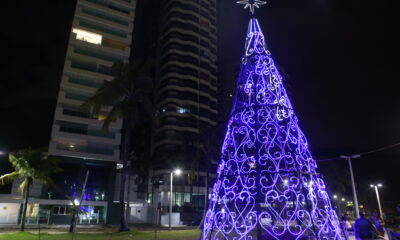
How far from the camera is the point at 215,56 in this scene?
290 feet

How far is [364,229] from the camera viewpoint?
379 inches

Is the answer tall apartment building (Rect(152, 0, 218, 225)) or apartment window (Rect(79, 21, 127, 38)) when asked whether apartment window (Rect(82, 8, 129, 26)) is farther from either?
tall apartment building (Rect(152, 0, 218, 225))

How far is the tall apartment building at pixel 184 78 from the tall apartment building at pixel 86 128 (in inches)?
734

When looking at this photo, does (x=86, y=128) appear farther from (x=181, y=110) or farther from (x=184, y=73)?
(x=184, y=73)

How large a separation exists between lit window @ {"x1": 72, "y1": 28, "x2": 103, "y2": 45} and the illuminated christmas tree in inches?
1763

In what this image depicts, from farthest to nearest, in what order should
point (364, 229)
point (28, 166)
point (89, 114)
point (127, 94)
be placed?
1. point (89, 114)
2. point (127, 94)
3. point (28, 166)
4. point (364, 229)

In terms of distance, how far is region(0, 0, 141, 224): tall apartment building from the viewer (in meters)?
42.5

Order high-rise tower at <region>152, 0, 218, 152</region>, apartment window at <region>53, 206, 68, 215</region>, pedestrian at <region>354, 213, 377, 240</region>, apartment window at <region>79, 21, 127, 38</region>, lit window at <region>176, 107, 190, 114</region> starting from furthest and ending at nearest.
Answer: lit window at <region>176, 107, 190, 114</region> < high-rise tower at <region>152, 0, 218, 152</region> < apartment window at <region>79, 21, 127, 38</region> < apartment window at <region>53, 206, 68, 215</region> < pedestrian at <region>354, 213, 377, 240</region>

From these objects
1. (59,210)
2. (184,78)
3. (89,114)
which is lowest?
(59,210)

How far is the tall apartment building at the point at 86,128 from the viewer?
42.5m

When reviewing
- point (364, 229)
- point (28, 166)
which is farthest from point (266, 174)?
point (28, 166)

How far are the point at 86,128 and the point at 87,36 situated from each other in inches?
653

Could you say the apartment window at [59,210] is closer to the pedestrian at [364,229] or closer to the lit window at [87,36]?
the lit window at [87,36]

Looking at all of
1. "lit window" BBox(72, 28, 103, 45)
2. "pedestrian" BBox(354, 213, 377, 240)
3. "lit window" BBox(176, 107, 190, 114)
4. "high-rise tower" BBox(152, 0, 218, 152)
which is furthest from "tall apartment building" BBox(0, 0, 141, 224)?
"pedestrian" BBox(354, 213, 377, 240)
